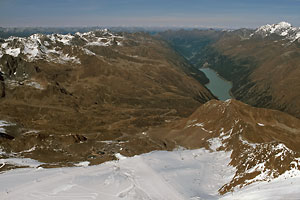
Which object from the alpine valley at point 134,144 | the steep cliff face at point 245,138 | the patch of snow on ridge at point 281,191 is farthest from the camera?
the steep cliff face at point 245,138

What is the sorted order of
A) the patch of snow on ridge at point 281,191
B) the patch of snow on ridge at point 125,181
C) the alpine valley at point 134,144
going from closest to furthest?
the patch of snow on ridge at point 281,191 < the patch of snow on ridge at point 125,181 < the alpine valley at point 134,144

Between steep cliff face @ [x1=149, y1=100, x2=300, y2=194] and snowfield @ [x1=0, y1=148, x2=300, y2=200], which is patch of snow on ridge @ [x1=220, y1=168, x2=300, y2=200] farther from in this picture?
steep cliff face @ [x1=149, y1=100, x2=300, y2=194]

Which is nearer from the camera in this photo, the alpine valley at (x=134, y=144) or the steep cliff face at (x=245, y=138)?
the alpine valley at (x=134, y=144)


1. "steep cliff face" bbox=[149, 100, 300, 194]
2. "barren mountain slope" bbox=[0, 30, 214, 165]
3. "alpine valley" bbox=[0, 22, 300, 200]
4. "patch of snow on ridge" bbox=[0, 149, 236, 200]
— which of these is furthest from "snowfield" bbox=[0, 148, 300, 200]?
"barren mountain slope" bbox=[0, 30, 214, 165]

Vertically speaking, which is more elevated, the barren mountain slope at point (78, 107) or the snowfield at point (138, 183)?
the snowfield at point (138, 183)

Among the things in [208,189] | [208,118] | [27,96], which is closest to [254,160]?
[208,189]

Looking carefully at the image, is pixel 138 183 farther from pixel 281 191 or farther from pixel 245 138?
pixel 245 138

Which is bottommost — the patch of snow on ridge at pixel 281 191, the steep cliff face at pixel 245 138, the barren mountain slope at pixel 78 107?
the barren mountain slope at pixel 78 107

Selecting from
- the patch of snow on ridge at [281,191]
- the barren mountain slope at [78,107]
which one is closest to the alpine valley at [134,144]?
the patch of snow on ridge at [281,191]

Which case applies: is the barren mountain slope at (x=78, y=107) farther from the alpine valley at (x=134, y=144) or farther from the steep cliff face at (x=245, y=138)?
the steep cliff face at (x=245, y=138)
